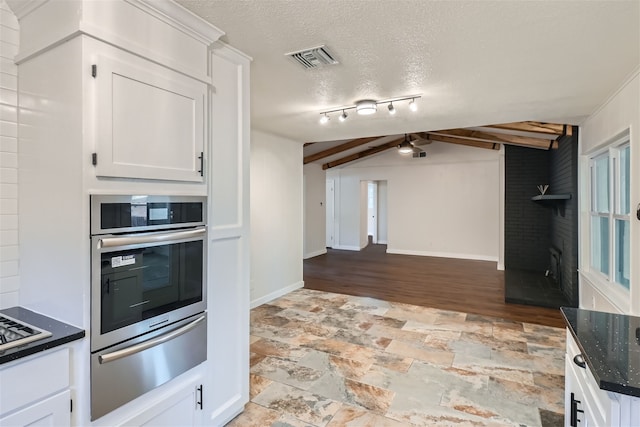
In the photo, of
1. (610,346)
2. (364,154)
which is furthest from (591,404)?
(364,154)

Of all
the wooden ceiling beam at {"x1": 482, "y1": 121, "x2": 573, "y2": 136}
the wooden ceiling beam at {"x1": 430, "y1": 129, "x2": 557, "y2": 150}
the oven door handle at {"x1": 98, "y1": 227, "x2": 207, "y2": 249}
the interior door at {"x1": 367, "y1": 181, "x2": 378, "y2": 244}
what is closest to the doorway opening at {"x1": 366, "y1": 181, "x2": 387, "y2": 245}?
the interior door at {"x1": 367, "y1": 181, "x2": 378, "y2": 244}

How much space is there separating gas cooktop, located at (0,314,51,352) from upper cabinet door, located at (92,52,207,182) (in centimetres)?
67

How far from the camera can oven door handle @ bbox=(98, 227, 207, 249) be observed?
4.70 ft

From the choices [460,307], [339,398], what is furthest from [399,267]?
[339,398]

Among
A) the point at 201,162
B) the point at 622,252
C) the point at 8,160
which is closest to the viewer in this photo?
the point at 8,160

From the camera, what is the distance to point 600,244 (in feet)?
12.9

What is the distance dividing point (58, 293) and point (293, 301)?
12.5 ft

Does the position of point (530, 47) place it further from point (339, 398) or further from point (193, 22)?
point (339, 398)

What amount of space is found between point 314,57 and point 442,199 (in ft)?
24.8

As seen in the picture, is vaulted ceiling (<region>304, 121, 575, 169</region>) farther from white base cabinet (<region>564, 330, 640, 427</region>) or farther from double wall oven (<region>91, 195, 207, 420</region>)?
double wall oven (<region>91, 195, 207, 420</region>)

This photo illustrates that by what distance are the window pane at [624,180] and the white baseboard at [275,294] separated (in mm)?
4135

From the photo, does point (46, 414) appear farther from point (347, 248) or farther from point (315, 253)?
point (347, 248)

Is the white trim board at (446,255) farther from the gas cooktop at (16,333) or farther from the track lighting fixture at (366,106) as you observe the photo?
the gas cooktop at (16,333)

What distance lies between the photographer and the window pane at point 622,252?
123 inches
